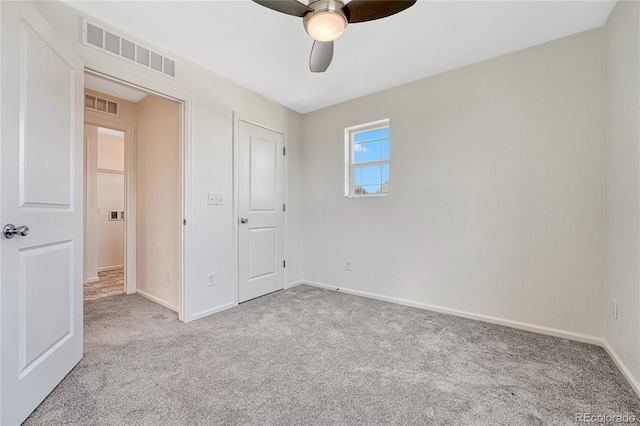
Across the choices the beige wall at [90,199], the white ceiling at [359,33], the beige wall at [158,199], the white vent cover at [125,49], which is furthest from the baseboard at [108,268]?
the white ceiling at [359,33]

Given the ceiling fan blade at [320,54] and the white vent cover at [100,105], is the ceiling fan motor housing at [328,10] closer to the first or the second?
the ceiling fan blade at [320,54]

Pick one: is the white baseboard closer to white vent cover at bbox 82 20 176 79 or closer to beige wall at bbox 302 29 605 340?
beige wall at bbox 302 29 605 340

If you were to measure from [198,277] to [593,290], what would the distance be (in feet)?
Answer: 11.0

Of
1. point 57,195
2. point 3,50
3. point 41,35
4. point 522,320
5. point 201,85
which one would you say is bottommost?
point 522,320

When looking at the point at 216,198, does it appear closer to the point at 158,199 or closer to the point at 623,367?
the point at 158,199

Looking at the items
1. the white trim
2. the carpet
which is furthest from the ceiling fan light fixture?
the white trim

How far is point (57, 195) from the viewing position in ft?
5.18

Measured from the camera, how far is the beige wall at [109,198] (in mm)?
4680

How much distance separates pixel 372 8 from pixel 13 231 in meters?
2.08

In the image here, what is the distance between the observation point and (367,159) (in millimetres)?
3398

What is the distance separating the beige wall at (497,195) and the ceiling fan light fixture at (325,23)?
1678 millimetres

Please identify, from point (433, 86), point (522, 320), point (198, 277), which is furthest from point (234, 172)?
point (522, 320)

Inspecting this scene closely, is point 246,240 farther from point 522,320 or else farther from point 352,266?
point 522,320

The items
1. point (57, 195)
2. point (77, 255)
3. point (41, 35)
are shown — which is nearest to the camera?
point (41, 35)
